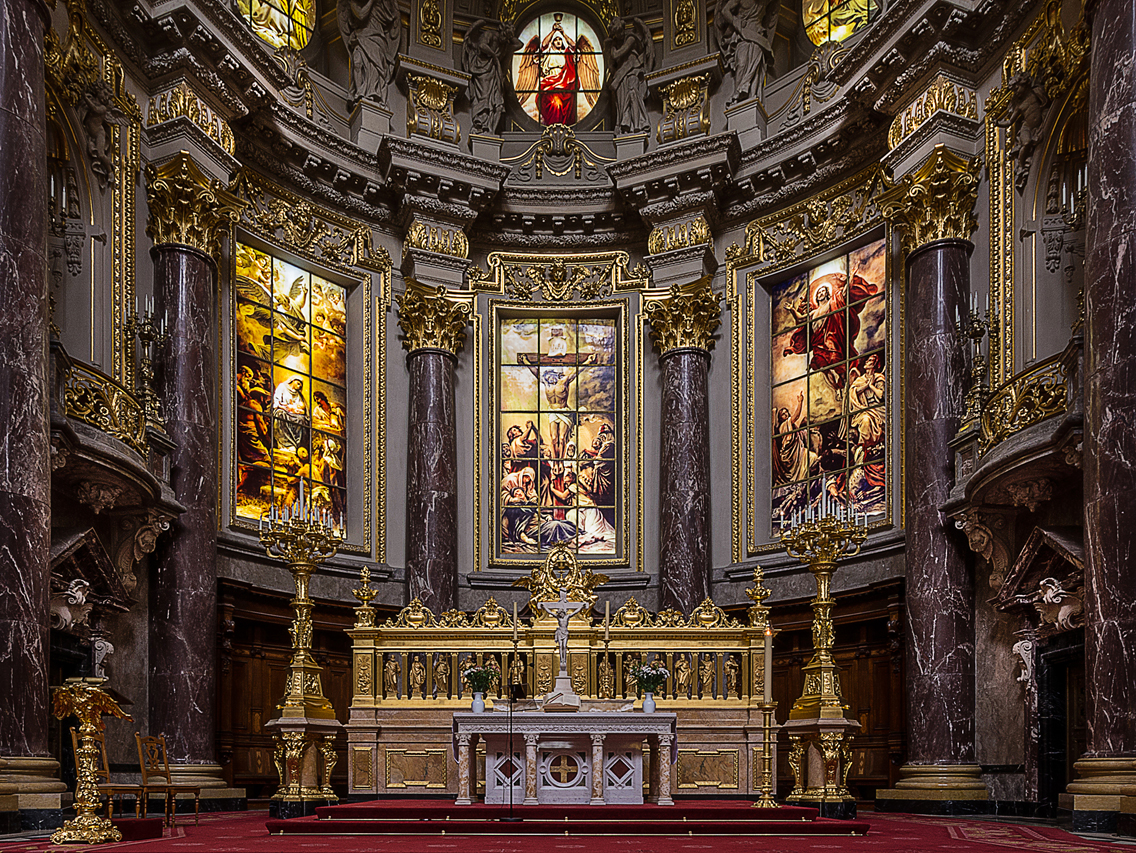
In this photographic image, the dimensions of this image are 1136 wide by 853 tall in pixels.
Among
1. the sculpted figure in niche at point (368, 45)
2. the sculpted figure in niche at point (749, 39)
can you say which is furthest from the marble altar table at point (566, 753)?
the sculpted figure in niche at point (368, 45)

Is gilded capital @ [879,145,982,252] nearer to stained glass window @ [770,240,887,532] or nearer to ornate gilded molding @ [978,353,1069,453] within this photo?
stained glass window @ [770,240,887,532]

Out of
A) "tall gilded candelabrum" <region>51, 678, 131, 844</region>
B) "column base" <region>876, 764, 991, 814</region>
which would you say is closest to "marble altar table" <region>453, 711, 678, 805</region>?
"tall gilded candelabrum" <region>51, 678, 131, 844</region>

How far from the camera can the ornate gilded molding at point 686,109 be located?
2327cm

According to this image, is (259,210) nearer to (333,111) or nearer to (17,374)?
(333,111)

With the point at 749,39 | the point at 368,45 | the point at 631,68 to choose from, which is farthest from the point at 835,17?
the point at 368,45

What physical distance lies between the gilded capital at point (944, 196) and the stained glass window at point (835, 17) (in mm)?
4583

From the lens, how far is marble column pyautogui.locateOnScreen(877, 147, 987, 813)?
1638 cm

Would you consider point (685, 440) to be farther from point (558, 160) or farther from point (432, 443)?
point (558, 160)

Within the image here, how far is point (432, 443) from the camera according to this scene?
2206 cm

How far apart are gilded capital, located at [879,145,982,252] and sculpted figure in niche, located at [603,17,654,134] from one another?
25.3 feet

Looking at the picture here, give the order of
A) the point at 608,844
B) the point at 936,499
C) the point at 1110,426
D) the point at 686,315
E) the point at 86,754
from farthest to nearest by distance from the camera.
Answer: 1. the point at 686,315
2. the point at 936,499
3. the point at 1110,426
4. the point at 86,754
5. the point at 608,844

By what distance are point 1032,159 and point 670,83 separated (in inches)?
339

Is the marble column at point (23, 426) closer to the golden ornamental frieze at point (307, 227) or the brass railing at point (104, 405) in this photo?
the brass railing at point (104, 405)

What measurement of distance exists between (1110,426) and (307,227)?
1455 cm
